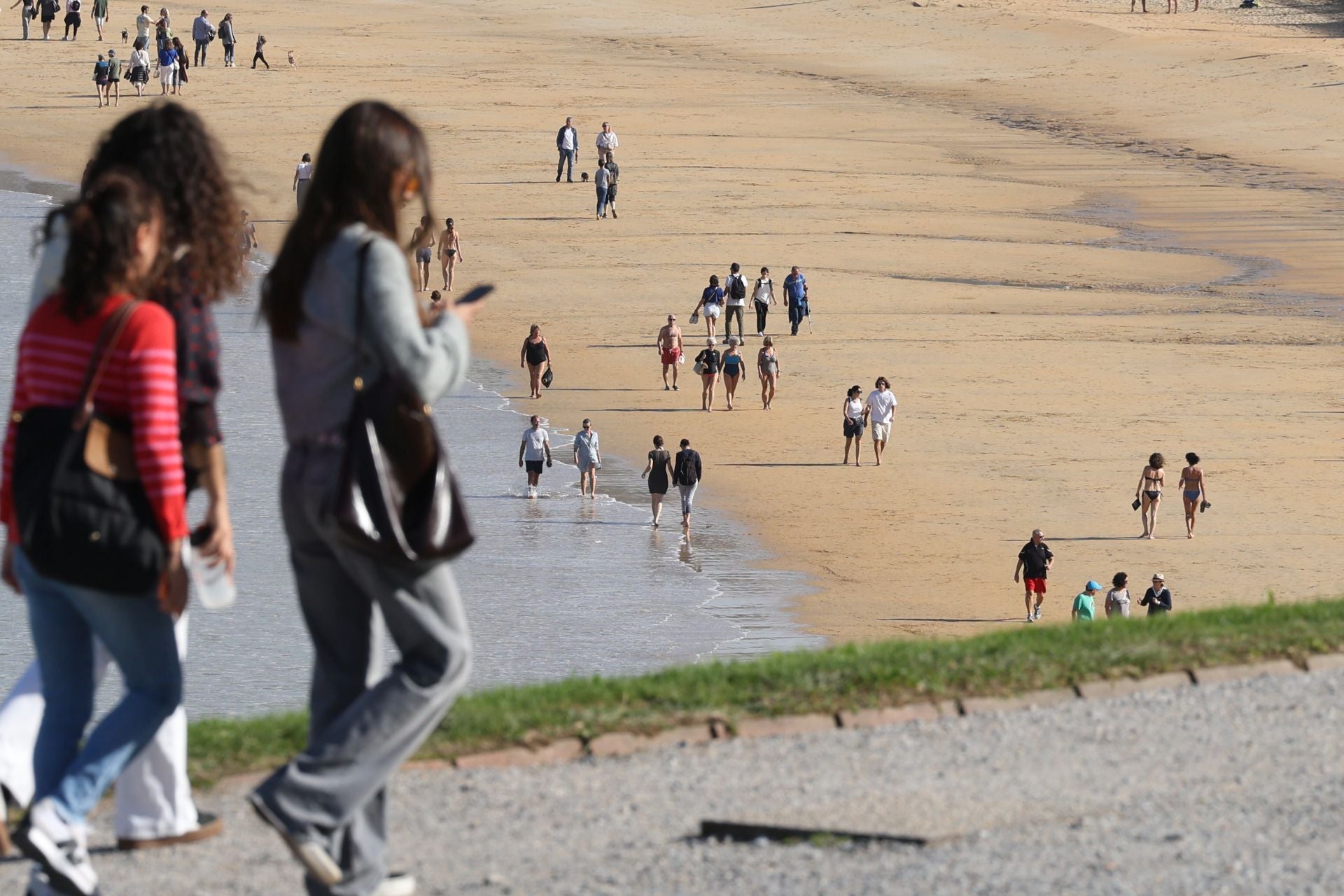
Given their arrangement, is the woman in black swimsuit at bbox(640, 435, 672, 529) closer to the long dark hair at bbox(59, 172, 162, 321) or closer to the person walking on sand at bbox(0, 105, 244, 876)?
the person walking on sand at bbox(0, 105, 244, 876)

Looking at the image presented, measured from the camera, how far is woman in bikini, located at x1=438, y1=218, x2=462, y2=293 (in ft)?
112

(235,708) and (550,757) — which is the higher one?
(550,757)

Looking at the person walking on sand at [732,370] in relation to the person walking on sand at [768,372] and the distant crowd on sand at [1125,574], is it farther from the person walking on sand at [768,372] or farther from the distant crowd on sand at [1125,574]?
the distant crowd on sand at [1125,574]

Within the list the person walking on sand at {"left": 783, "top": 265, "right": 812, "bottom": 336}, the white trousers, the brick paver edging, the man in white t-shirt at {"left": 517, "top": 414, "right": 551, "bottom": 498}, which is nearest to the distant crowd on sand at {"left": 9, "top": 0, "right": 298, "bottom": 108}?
the person walking on sand at {"left": 783, "top": 265, "right": 812, "bottom": 336}

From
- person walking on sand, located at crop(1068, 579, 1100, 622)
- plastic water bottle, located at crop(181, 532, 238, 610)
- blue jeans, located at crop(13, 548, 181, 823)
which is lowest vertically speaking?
person walking on sand, located at crop(1068, 579, 1100, 622)

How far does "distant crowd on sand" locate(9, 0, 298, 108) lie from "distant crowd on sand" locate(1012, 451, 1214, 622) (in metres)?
35.0

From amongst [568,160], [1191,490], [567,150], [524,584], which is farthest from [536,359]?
[568,160]

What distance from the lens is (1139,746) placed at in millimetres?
6070

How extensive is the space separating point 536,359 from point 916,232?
15000 millimetres

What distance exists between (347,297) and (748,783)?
7.04 feet

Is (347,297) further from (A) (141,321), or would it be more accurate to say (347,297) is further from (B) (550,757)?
(B) (550,757)

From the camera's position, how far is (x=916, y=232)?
41.3 m

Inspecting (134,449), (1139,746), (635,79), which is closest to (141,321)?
(134,449)

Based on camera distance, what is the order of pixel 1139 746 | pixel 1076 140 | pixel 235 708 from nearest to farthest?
pixel 1139 746, pixel 235 708, pixel 1076 140
